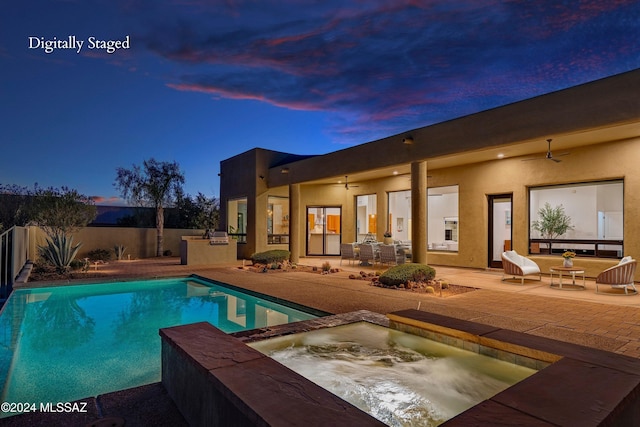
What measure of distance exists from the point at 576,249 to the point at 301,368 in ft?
34.0

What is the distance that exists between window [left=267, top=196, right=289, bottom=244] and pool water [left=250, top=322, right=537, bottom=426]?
39.4 feet

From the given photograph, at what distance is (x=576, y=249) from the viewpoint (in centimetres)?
1046

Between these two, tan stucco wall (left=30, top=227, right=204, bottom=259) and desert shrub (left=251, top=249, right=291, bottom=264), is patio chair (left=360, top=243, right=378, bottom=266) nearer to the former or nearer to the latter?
desert shrub (left=251, top=249, right=291, bottom=264)

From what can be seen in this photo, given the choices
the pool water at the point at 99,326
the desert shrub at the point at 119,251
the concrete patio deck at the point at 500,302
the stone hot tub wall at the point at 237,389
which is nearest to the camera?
the stone hot tub wall at the point at 237,389

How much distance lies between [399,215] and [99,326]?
11.7 meters

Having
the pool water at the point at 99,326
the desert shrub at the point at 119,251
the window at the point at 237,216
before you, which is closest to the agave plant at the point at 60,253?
the pool water at the point at 99,326

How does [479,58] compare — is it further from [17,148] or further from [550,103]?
[17,148]

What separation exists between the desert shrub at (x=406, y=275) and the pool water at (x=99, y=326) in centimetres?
265

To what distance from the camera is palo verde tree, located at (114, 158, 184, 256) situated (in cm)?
1661

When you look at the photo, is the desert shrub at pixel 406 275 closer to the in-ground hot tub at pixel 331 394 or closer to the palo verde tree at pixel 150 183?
Answer: the in-ground hot tub at pixel 331 394

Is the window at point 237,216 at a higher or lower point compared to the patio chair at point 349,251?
higher

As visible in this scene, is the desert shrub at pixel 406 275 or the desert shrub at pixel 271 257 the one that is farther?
the desert shrub at pixel 271 257

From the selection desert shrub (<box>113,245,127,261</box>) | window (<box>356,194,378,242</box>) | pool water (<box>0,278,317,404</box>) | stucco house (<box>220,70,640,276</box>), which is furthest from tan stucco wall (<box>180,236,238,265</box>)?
window (<box>356,194,378,242</box>)

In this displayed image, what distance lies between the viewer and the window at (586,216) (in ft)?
30.6
